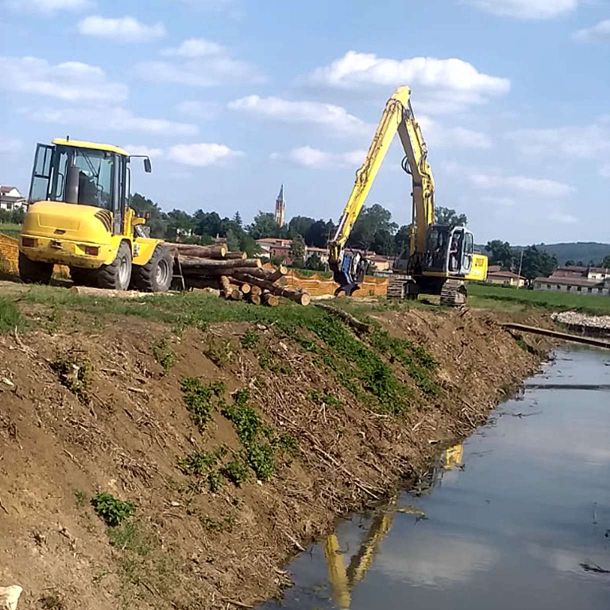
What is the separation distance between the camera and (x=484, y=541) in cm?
1172

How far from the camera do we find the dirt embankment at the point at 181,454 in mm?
7652

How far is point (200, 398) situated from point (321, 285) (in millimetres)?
23581

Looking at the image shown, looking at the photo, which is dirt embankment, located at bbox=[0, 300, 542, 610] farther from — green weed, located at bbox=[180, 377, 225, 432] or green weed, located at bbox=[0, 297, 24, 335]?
green weed, located at bbox=[0, 297, 24, 335]

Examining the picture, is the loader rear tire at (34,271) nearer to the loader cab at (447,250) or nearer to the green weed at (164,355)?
the green weed at (164,355)

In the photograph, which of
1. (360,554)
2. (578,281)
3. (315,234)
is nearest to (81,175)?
(360,554)

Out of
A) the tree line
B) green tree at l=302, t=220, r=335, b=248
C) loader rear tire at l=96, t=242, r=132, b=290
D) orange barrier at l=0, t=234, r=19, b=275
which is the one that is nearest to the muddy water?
loader rear tire at l=96, t=242, r=132, b=290

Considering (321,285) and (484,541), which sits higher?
(321,285)

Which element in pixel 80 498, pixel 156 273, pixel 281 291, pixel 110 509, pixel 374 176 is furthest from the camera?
pixel 374 176

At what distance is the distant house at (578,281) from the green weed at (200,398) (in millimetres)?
118707

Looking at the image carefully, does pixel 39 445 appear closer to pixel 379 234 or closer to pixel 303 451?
pixel 303 451

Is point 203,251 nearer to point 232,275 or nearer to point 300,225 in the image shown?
point 232,275

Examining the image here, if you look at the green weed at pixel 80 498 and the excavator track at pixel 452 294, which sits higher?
the excavator track at pixel 452 294

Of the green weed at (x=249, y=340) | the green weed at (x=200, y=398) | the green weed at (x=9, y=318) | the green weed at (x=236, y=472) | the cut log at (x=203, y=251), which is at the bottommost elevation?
the green weed at (x=236, y=472)

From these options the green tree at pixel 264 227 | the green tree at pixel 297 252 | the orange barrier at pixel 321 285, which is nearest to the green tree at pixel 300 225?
the green tree at pixel 264 227
